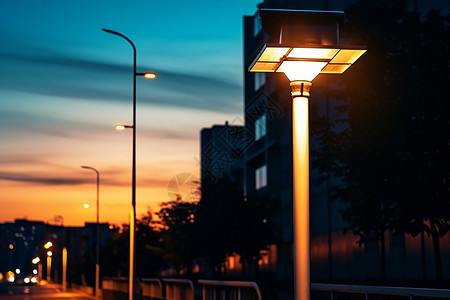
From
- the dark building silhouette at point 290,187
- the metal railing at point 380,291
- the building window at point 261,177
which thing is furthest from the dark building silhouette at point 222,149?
the metal railing at point 380,291

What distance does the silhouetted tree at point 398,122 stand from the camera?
66.3 ft

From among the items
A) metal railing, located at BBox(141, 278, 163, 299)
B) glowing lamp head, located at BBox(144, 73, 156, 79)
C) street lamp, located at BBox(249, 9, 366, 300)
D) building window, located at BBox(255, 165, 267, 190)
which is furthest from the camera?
building window, located at BBox(255, 165, 267, 190)

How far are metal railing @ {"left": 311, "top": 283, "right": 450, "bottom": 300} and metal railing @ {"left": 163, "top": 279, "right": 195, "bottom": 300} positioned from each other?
15.9 m

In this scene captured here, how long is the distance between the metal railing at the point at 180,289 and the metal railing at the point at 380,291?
15866 mm

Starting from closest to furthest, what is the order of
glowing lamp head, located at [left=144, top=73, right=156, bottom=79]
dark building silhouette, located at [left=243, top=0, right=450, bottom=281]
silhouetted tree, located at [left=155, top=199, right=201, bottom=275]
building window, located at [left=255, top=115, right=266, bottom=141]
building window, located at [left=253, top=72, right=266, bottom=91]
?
1. glowing lamp head, located at [left=144, top=73, right=156, bottom=79]
2. dark building silhouette, located at [left=243, top=0, right=450, bottom=281]
3. silhouetted tree, located at [left=155, top=199, right=201, bottom=275]
4. building window, located at [left=255, top=115, right=266, bottom=141]
5. building window, located at [left=253, top=72, right=266, bottom=91]

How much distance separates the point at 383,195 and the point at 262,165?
39.5m

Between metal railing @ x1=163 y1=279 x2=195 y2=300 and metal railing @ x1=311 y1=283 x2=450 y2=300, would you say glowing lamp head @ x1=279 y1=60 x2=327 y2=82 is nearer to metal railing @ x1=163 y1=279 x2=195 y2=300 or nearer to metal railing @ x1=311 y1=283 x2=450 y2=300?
metal railing @ x1=311 y1=283 x2=450 y2=300

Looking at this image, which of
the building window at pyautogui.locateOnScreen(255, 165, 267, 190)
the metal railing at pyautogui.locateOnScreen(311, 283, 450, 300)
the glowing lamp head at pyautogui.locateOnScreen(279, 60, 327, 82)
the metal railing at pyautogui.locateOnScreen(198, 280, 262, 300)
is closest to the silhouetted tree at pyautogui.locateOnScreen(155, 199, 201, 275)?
the building window at pyautogui.locateOnScreen(255, 165, 267, 190)

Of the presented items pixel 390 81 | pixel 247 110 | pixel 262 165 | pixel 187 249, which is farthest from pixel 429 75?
pixel 247 110

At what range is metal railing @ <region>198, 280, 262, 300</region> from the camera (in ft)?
58.1

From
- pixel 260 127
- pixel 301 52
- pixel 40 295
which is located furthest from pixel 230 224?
pixel 301 52

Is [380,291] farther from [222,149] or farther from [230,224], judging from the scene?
[222,149]

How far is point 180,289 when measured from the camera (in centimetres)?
3100

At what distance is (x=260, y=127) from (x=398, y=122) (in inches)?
1538
